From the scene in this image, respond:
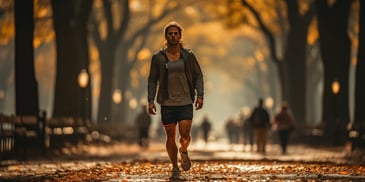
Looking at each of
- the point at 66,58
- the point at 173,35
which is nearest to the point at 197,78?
the point at 173,35

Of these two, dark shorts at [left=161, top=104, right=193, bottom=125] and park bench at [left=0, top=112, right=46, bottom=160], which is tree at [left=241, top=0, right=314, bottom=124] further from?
dark shorts at [left=161, top=104, right=193, bottom=125]

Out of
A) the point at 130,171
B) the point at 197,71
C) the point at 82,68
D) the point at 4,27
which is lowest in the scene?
the point at 130,171

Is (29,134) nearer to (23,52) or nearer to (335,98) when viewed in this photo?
(23,52)

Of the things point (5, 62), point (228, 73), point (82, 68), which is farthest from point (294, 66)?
point (228, 73)

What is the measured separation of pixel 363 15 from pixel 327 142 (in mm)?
11290

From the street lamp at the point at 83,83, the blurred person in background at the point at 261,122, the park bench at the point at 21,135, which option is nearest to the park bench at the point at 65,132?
the street lamp at the point at 83,83

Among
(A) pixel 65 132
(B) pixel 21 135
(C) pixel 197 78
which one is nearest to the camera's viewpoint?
A: (C) pixel 197 78

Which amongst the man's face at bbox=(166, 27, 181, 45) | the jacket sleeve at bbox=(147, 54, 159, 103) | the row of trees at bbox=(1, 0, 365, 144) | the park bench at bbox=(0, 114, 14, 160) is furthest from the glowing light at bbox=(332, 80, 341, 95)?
the man's face at bbox=(166, 27, 181, 45)

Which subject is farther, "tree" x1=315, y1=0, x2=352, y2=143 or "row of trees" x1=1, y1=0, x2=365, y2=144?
"tree" x1=315, y1=0, x2=352, y2=143

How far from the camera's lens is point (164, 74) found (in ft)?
43.9

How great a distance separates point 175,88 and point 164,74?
23 cm

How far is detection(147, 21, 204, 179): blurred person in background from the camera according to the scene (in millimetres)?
13312

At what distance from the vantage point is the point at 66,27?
3136 cm

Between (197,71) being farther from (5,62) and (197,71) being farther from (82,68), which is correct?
(5,62)
